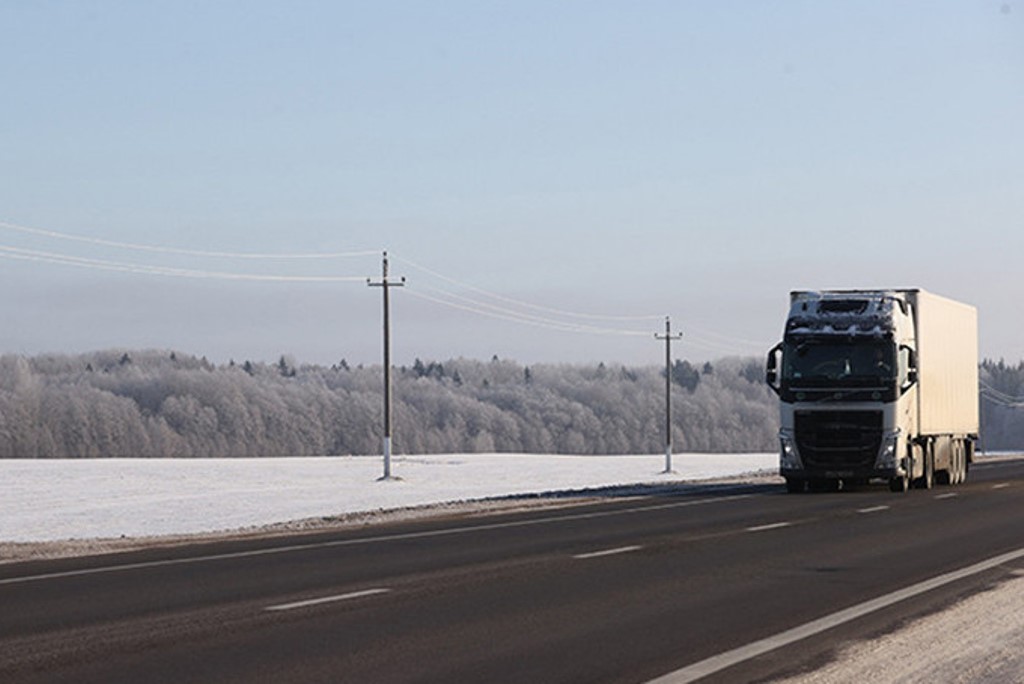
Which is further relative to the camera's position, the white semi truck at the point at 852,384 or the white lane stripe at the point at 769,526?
the white semi truck at the point at 852,384

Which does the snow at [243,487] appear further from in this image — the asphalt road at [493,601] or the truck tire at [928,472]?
the truck tire at [928,472]

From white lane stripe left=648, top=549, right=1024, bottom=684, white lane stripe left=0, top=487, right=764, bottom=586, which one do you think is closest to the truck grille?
white lane stripe left=0, top=487, right=764, bottom=586

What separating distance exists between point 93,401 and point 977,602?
169 meters

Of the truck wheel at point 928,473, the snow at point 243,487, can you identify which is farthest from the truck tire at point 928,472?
the snow at point 243,487

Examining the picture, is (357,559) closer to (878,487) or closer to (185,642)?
(185,642)

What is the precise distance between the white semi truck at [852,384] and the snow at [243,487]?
8.49 meters

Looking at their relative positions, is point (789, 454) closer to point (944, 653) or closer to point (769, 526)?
point (769, 526)

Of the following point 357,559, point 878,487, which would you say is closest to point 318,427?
point 878,487

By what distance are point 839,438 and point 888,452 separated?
3.40ft

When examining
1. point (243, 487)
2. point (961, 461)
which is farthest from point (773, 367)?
point (243, 487)

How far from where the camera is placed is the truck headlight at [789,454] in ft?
130

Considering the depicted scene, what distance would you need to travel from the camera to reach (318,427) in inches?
7859

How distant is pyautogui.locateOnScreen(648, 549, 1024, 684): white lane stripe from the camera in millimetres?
11180

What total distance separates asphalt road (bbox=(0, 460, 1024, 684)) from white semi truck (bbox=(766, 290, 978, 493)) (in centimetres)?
1119
